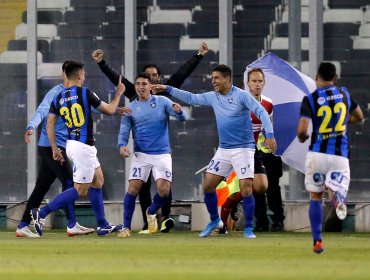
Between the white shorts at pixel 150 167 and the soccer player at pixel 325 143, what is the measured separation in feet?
15.0

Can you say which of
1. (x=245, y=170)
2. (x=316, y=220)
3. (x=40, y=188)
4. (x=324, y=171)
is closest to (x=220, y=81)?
(x=245, y=170)

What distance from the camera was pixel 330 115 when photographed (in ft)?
45.7

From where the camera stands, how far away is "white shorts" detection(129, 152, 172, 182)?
18297 mm

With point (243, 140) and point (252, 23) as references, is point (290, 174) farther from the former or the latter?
point (243, 140)

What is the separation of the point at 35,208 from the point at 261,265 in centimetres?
602

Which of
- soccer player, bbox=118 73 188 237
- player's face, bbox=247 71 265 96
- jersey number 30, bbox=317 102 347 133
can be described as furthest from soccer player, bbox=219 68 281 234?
jersey number 30, bbox=317 102 347 133

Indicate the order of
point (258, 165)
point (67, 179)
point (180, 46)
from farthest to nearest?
point (180, 46)
point (258, 165)
point (67, 179)

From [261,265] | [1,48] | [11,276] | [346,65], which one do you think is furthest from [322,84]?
[1,48]

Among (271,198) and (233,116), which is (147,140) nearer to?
(233,116)

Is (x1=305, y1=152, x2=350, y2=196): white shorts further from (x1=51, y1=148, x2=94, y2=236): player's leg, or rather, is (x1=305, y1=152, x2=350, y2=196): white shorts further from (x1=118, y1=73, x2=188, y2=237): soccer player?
(x1=51, y1=148, x2=94, y2=236): player's leg

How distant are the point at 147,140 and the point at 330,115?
4.83 m

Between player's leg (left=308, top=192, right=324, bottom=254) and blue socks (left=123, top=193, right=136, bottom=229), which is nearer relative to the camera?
player's leg (left=308, top=192, right=324, bottom=254)

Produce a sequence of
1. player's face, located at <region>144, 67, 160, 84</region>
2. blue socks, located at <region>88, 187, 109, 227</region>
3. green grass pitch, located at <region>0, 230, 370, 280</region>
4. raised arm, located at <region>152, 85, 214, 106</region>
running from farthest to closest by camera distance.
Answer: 1. player's face, located at <region>144, 67, 160, 84</region>
2. blue socks, located at <region>88, 187, 109, 227</region>
3. raised arm, located at <region>152, 85, 214, 106</region>
4. green grass pitch, located at <region>0, 230, 370, 280</region>

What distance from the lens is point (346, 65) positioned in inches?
839
